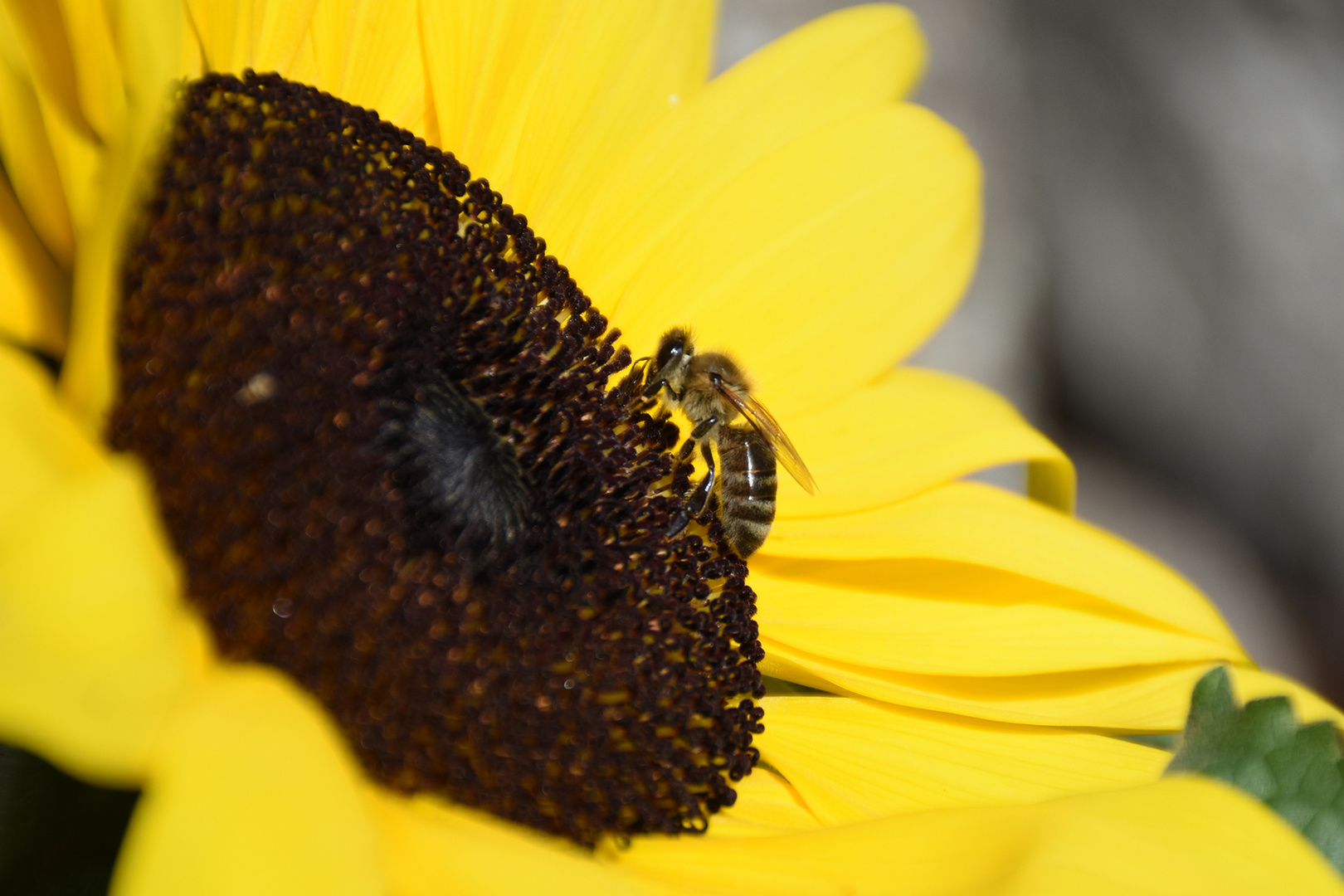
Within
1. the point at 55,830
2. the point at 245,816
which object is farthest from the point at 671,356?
the point at 245,816

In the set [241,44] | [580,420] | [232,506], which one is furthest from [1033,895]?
[241,44]

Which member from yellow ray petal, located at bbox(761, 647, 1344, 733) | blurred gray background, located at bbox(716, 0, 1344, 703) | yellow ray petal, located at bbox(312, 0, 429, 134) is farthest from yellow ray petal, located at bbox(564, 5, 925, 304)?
blurred gray background, located at bbox(716, 0, 1344, 703)

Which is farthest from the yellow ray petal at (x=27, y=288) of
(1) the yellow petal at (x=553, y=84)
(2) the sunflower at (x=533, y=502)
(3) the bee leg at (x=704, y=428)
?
(3) the bee leg at (x=704, y=428)

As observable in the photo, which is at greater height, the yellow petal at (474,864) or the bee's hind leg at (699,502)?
the yellow petal at (474,864)

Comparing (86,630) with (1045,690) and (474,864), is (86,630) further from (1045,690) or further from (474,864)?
(1045,690)

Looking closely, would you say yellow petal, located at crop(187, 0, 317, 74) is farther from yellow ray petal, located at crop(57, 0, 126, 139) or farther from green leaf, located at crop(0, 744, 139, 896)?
green leaf, located at crop(0, 744, 139, 896)

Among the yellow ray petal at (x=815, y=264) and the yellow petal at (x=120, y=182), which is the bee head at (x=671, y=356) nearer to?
the yellow ray petal at (x=815, y=264)
